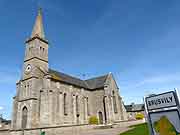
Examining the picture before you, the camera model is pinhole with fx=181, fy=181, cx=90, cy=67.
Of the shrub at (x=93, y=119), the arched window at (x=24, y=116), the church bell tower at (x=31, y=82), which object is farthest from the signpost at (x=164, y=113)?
the shrub at (x=93, y=119)

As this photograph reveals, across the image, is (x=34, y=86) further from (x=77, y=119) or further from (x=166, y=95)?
(x=166, y=95)

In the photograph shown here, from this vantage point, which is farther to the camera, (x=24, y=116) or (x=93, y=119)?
(x=93, y=119)

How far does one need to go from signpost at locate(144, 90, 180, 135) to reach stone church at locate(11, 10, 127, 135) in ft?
86.4

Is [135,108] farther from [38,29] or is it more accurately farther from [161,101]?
[161,101]

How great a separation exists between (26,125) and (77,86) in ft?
50.0

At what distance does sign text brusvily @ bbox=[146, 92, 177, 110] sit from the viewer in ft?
12.7

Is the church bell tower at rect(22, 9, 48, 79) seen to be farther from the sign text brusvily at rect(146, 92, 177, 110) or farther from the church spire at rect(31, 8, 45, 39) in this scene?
the sign text brusvily at rect(146, 92, 177, 110)

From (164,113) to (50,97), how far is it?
32225 millimetres

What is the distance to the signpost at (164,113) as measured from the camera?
3.73 meters

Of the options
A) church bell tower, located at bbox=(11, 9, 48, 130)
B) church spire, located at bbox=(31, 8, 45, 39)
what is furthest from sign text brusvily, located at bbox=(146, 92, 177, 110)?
church spire, located at bbox=(31, 8, 45, 39)

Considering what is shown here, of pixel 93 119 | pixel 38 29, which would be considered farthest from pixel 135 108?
pixel 38 29

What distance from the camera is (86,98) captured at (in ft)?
153

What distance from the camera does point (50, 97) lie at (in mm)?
34469

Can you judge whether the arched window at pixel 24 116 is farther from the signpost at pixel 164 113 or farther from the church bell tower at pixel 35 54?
the signpost at pixel 164 113
